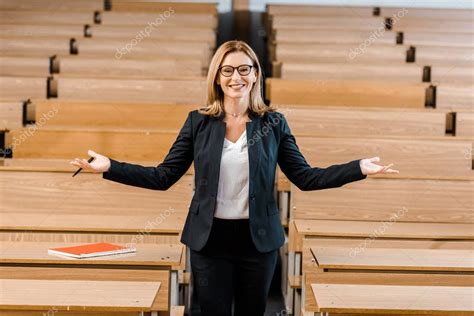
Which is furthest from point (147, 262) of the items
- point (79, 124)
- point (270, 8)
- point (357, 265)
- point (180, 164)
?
point (270, 8)

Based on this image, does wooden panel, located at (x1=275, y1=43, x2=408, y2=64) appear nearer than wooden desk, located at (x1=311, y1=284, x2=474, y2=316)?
No

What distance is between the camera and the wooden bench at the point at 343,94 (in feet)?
6.11

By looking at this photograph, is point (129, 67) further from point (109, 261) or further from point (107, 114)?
point (109, 261)

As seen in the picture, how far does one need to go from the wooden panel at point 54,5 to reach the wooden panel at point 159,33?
0.88 feet

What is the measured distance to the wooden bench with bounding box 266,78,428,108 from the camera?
6.11ft

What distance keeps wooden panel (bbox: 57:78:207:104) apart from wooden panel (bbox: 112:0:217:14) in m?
0.85

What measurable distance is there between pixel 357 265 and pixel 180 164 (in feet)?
0.89

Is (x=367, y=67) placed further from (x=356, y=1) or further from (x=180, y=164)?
(x=180, y=164)

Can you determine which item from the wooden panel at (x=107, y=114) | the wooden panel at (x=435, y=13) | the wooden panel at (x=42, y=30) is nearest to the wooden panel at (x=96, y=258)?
the wooden panel at (x=107, y=114)

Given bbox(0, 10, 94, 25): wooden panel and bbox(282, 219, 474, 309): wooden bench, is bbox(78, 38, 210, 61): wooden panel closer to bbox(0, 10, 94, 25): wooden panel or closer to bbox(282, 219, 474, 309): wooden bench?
bbox(0, 10, 94, 25): wooden panel

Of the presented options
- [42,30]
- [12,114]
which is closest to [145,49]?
[42,30]

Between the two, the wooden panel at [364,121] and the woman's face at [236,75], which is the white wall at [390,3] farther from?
the woman's face at [236,75]

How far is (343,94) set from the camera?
188cm

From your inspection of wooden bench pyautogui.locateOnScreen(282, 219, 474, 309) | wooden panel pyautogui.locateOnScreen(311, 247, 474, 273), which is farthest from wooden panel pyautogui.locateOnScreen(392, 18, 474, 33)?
wooden panel pyautogui.locateOnScreen(311, 247, 474, 273)
